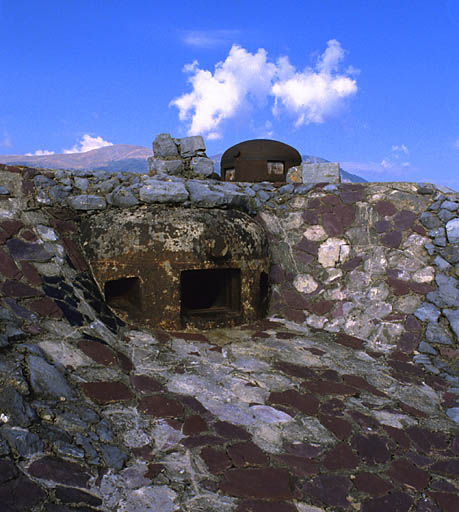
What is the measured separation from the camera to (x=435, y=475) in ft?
8.56

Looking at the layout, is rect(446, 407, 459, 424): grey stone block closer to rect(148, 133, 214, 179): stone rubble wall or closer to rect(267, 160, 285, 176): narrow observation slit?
rect(148, 133, 214, 179): stone rubble wall

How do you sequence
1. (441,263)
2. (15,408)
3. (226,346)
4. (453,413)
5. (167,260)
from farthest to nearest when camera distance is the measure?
1. (441,263)
2. (167,260)
3. (226,346)
4. (453,413)
5. (15,408)

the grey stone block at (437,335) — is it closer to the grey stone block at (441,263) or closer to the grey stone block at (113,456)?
the grey stone block at (441,263)

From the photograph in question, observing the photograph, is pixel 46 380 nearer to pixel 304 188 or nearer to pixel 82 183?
pixel 82 183

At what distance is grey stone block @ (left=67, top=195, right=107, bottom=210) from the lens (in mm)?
4809

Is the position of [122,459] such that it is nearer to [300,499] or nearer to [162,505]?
[162,505]

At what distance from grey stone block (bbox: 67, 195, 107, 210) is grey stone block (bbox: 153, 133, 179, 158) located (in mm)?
1541

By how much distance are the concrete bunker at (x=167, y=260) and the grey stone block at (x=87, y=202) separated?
113 millimetres

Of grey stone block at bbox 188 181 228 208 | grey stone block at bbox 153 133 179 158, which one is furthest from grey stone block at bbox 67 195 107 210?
grey stone block at bbox 153 133 179 158

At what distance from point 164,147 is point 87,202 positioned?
68.0 inches

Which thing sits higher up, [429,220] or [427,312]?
[429,220]

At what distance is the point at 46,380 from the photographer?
2.65 meters

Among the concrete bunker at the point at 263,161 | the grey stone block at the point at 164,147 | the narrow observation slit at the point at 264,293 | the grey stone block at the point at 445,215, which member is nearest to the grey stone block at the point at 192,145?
the grey stone block at the point at 164,147

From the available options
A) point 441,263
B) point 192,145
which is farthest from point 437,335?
point 192,145
